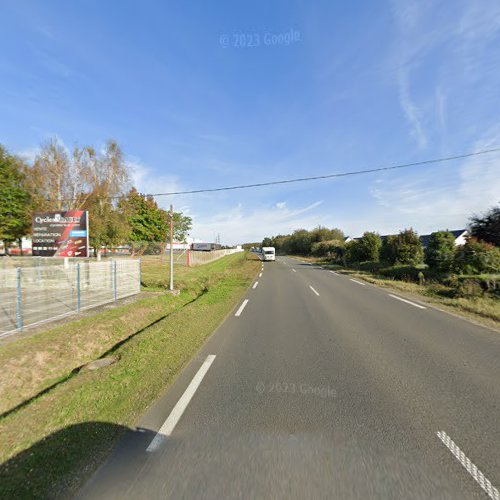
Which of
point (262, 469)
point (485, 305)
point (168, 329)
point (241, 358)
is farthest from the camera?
point (485, 305)

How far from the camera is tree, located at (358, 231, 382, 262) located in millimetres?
28000

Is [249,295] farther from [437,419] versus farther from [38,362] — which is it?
[437,419]

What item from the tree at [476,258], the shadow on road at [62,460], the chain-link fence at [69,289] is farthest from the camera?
the tree at [476,258]

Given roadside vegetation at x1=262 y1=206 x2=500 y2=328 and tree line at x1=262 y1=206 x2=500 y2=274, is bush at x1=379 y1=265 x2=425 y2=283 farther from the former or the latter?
tree line at x1=262 y1=206 x2=500 y2=274

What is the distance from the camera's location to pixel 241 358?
15.3ft

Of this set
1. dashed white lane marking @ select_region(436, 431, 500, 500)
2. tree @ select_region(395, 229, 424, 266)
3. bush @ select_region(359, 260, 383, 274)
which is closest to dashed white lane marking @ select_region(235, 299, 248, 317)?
dashed white lane marking @ select_region(436, 431, 500, 500)

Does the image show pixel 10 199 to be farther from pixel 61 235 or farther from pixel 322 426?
pixel 322 426

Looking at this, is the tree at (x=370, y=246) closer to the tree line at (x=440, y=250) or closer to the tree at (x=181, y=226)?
the tree line at (x=440, y=250)

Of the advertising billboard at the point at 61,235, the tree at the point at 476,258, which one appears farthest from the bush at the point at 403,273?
the advertising billboard at the point at 61,235

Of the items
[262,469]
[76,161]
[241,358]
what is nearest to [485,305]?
[241,358]

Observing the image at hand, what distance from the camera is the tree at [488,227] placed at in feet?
46.5

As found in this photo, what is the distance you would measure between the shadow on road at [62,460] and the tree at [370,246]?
1163 inches

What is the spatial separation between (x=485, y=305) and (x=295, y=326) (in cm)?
763

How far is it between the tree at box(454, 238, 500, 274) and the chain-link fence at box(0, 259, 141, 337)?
1792cm
